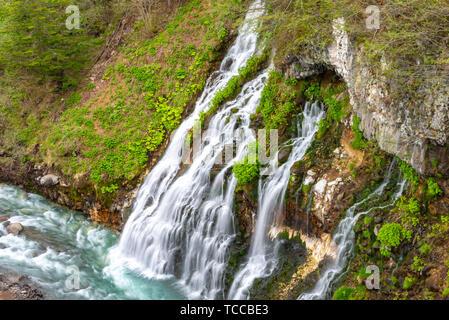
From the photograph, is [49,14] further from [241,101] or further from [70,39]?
[241,101]

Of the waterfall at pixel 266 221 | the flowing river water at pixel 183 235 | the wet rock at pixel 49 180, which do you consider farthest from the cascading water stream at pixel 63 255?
the waterfall at pixel 266 221

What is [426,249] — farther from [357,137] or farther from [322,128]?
[322,128]

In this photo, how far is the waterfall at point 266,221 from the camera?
1041 centimetres

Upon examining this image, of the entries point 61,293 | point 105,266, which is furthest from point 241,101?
point 61,293

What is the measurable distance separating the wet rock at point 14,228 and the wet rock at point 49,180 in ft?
8.91

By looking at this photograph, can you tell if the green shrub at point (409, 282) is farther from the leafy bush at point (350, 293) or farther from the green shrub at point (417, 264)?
the leafy bush at point (350, 293)

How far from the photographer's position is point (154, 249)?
12594 millimetres

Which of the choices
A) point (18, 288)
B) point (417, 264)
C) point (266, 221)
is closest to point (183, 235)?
point (266, 221)

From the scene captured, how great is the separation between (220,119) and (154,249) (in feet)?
15.7

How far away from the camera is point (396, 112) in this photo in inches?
338

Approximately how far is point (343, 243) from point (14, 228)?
36.5ft

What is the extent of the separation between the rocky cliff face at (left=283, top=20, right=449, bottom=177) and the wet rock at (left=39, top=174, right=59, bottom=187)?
1194 cm

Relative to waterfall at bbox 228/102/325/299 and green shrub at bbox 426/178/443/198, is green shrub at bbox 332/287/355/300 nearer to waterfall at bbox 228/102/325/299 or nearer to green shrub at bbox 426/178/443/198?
waterfall at bbox 228/102/325/299

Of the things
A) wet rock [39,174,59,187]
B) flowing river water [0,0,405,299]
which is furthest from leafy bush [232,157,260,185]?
wet rock [39,174,59,187]
